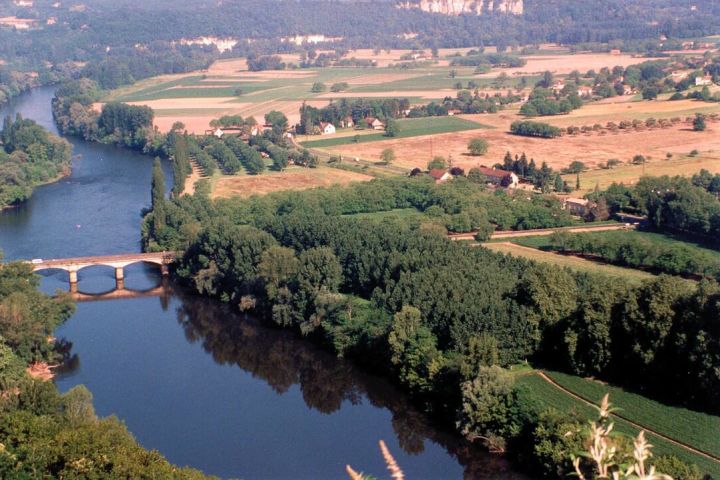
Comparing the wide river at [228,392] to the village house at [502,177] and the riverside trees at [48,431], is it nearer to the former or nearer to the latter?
the riverside trees at [48,431]

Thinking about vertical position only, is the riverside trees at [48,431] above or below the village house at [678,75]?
below

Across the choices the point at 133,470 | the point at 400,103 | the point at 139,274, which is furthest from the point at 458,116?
the point at 133,470

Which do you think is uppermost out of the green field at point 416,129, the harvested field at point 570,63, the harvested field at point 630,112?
the harvested field at point 570,63

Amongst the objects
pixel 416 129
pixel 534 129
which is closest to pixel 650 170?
pixel 534 129

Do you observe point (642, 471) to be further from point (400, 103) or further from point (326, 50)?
point (326, 50)

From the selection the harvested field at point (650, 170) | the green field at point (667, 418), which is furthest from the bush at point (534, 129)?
the green field at point (667, 418)

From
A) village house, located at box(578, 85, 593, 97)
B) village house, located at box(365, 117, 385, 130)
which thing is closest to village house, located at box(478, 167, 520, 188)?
village house, located at box(365, 117, 385, 130)

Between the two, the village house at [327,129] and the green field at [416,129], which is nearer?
the green field at [416,129]
